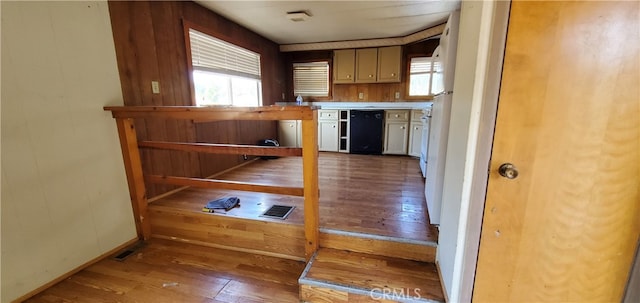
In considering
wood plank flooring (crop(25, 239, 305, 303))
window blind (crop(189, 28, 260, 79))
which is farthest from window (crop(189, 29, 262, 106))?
wood plank flooring (crop(25, 239, 305, 303))

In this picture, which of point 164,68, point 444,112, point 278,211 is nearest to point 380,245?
point 278,211

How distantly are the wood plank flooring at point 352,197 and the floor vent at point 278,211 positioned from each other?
5 centimetres

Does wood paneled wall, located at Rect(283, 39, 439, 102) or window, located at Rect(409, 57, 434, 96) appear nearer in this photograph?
window, located at Rect(409, 57, 434, 96)

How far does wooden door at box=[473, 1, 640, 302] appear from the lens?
851 millimetres

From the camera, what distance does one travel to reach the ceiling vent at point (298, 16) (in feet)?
9.77

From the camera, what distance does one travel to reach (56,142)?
159 centimetres

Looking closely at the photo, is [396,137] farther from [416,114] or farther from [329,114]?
[329,114]

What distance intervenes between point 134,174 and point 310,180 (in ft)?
4.96

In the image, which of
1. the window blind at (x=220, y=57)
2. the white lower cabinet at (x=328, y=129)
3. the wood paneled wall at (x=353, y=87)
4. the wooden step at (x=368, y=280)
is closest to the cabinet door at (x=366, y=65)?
the wood paneled wall at (x=353, y=87)

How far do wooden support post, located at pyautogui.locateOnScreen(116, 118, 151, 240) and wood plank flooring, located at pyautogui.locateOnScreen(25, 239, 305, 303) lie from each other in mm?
237

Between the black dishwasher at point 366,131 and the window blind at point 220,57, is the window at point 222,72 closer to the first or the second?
the window blind at point 220,57

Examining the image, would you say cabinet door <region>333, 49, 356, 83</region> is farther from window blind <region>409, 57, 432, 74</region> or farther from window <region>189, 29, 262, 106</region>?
window <region>189, 29, 262, 106</region>

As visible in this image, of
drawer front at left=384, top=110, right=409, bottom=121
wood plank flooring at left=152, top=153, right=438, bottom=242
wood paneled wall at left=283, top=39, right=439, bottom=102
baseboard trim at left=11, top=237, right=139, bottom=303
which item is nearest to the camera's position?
baseboard trim at left=11, top=237, right=139, bottom=303

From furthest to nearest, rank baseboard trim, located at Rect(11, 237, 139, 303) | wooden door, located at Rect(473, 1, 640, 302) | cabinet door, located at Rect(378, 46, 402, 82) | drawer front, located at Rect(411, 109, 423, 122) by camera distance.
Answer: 1. cabinet door, located at Rect(378, 46, 402, 82)
2. drawer front, located at Rect(411, 109, 423, 122)
3. baseboard trim, located at Rect(11, 237, 139, 303)
4. wooden door, located at Rect(473, 1, 640, 302)
